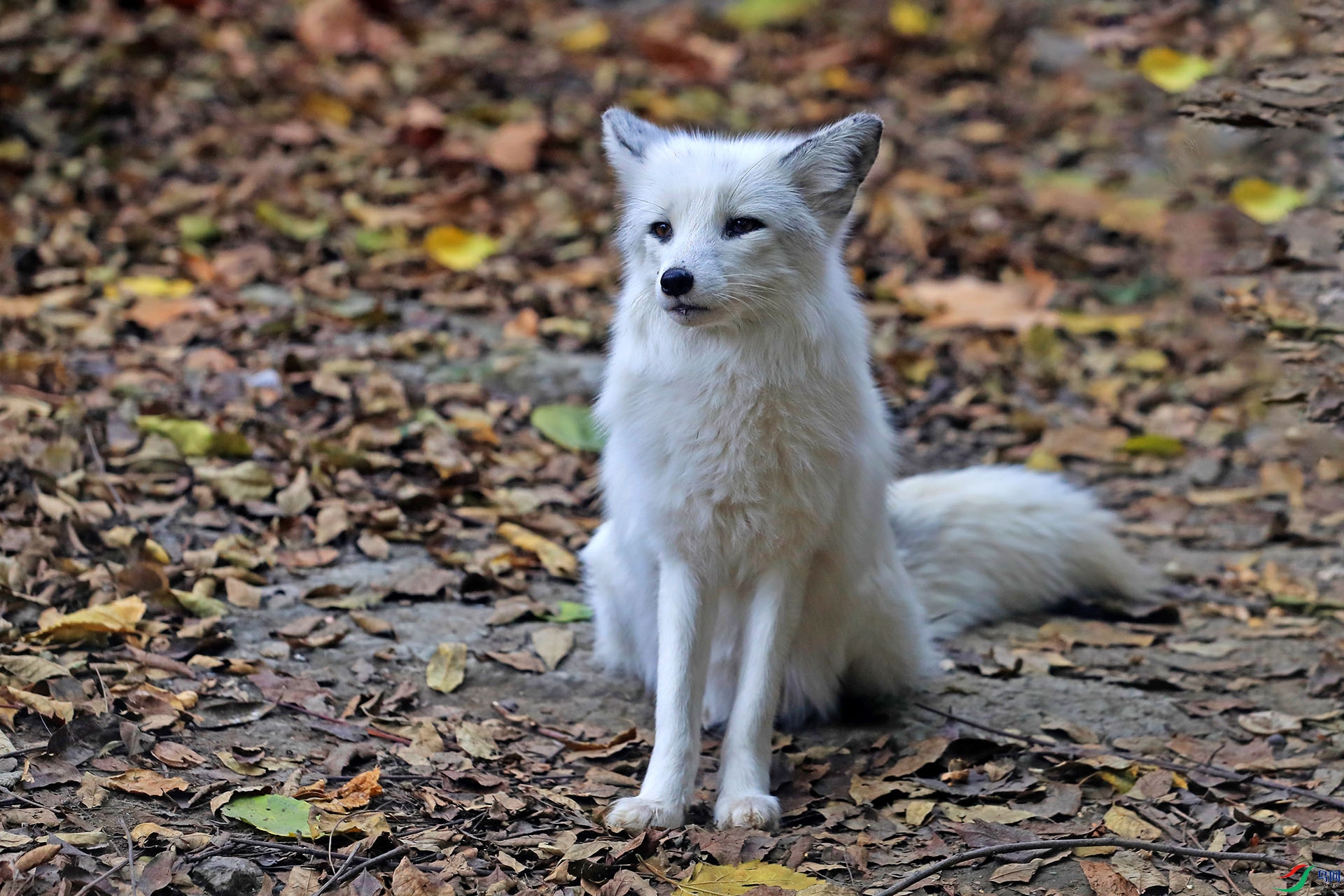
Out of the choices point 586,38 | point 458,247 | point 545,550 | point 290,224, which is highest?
point 586,38

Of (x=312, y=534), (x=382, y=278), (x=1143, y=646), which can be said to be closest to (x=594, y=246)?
(x=382, y=278)

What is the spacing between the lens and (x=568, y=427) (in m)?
5.65

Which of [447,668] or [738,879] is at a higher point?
[447,668]

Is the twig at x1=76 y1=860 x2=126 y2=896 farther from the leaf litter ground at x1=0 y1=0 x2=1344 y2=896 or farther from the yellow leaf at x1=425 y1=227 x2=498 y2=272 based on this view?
the yellow leaf at x1=425 y1=227 x2=498 y2=272

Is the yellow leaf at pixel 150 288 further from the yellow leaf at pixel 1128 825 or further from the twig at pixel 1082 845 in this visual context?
the yellow leaf at pixel 1128 825

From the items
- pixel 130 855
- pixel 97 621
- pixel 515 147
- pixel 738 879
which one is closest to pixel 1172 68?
pixel 515 147

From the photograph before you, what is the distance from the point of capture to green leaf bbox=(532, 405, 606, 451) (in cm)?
558

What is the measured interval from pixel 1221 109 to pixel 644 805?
8.78 ft

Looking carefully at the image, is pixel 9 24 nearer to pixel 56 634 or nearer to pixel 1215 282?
pixel 56 634

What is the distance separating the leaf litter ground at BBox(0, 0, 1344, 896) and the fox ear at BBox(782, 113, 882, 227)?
1.30 metres

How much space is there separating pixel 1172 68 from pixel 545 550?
5.46m

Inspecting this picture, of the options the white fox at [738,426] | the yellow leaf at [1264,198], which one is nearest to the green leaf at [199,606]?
the white fox at [738,426]

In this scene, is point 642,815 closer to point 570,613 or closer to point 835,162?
point 570,613

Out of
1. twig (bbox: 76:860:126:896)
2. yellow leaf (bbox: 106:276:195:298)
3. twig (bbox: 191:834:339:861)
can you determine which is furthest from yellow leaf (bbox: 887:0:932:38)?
twig (bbox: 76:860:126:896)
